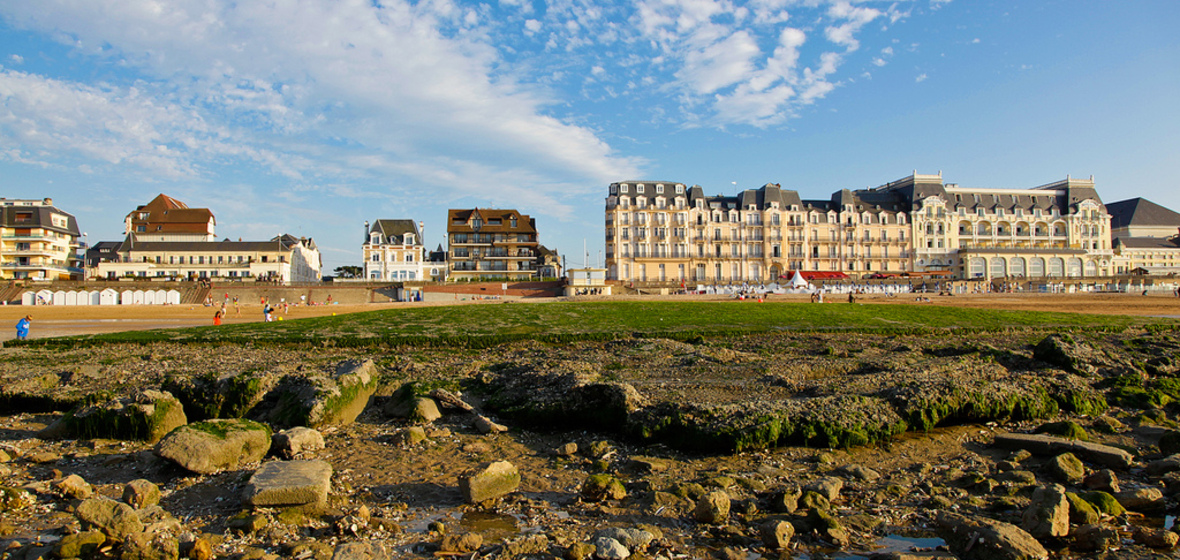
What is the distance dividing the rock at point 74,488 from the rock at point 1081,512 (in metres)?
11.7

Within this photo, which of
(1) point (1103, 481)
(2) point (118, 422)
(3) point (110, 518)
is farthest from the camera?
(2) point (118, 422)

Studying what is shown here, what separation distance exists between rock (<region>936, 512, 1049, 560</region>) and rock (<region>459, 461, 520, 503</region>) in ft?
15.8

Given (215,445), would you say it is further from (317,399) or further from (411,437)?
(411,437)

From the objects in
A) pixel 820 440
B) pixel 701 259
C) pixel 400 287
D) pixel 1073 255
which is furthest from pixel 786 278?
pixel 820 440

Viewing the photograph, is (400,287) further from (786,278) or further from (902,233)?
(902,233)

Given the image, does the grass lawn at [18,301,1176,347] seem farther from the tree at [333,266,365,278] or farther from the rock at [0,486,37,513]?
the tree at [333,266,365,278]

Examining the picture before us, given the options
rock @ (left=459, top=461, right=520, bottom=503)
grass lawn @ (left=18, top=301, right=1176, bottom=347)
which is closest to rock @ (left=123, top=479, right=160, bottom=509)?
rock @ (left=459, top=461, right=520, bottom=503)

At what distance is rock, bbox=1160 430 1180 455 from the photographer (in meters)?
8.74

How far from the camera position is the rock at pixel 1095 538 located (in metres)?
5.82

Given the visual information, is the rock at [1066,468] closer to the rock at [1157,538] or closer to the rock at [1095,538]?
the rock at [1157,538]

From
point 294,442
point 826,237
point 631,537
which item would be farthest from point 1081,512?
point 826,237

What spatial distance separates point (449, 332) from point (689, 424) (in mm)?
14667

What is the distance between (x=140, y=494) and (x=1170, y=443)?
14.4 m

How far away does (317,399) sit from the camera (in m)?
10.2
